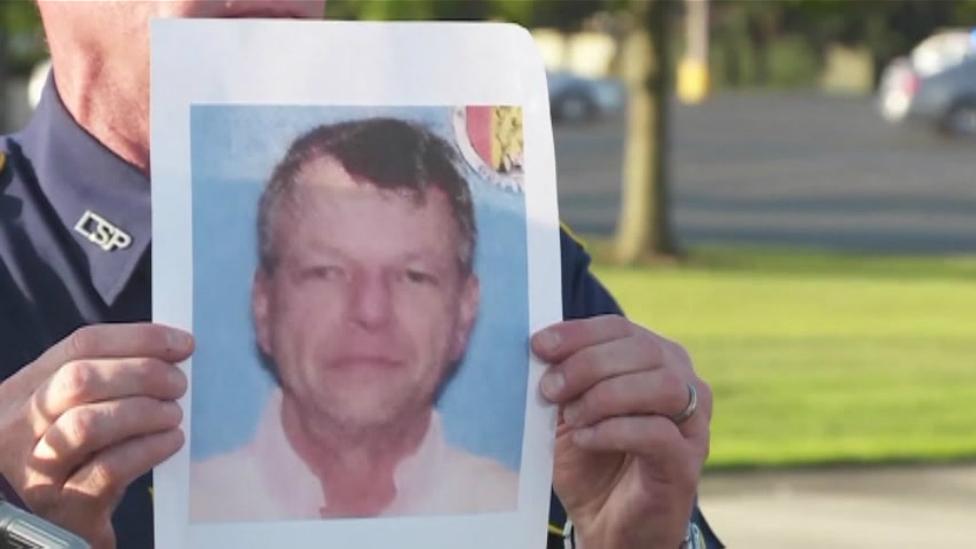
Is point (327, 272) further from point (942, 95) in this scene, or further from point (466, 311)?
point (942, 95)

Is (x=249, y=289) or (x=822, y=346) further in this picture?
(x=822, y=346)

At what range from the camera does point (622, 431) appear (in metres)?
1.77

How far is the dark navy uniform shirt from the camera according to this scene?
190cm

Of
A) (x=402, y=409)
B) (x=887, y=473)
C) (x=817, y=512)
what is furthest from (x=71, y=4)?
(x=887, y=473)

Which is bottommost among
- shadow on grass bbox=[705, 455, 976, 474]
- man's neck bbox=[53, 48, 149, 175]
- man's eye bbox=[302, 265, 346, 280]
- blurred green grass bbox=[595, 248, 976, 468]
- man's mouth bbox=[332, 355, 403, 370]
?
blurred green grass bbox=[595, 248, 976, 468]

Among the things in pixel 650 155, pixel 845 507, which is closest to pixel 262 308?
pixel 845 507

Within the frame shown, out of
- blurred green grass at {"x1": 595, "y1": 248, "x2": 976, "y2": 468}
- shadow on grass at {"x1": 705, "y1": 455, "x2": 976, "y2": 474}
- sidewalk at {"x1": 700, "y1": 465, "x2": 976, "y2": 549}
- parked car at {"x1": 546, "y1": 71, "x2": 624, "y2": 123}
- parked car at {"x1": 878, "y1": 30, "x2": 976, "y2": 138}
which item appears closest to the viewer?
sidewalk at {"x1": 700, "y1": 465, "x2": 976, "y2": 549}

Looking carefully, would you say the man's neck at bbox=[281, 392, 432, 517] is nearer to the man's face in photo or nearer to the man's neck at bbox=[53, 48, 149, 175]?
the man's face in photo

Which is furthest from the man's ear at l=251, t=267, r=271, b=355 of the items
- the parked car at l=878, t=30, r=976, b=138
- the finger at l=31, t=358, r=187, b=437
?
the parked car at l=878, t=30, r=976, b=138

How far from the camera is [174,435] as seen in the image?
1626 mm

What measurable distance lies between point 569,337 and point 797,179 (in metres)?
23.6

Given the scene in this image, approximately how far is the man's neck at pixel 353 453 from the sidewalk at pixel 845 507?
5336 mm

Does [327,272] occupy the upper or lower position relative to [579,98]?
upper

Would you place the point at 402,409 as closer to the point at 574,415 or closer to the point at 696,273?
the point at 574,415
